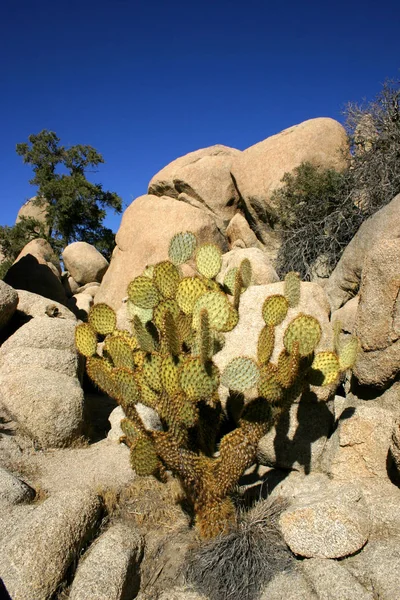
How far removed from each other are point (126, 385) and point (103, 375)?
0.41 metres

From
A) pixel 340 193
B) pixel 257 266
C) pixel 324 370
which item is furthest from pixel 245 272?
pixel 340 193

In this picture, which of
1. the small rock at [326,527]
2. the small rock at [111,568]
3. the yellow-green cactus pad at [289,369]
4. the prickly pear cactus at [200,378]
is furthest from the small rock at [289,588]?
the yellow-green cactus pad at [289,369]

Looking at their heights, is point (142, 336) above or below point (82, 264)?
below

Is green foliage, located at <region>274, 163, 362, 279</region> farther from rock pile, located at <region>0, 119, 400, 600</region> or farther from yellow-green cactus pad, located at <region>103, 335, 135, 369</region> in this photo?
yellow-green cactus pad, located at <region>103, 335, 135, 369</region>

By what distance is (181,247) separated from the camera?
13.8ft

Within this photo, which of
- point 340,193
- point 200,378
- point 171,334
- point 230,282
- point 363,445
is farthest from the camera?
point 340,193

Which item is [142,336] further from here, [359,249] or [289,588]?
[359,249]

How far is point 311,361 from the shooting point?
394cm

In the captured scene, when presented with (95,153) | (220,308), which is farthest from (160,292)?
(95,153)

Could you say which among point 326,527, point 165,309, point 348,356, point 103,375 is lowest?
point 326,527

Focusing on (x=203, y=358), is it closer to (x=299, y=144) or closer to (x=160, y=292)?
(x=160, y=292)

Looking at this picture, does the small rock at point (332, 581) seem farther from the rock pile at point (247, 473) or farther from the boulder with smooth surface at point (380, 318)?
the boulder with smooth surface at point (380, 318)

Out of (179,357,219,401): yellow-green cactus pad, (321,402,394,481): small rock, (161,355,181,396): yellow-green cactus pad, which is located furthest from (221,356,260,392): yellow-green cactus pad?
(321,402,394,481): small rock

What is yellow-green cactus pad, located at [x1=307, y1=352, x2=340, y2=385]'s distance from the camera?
4.00 metres
